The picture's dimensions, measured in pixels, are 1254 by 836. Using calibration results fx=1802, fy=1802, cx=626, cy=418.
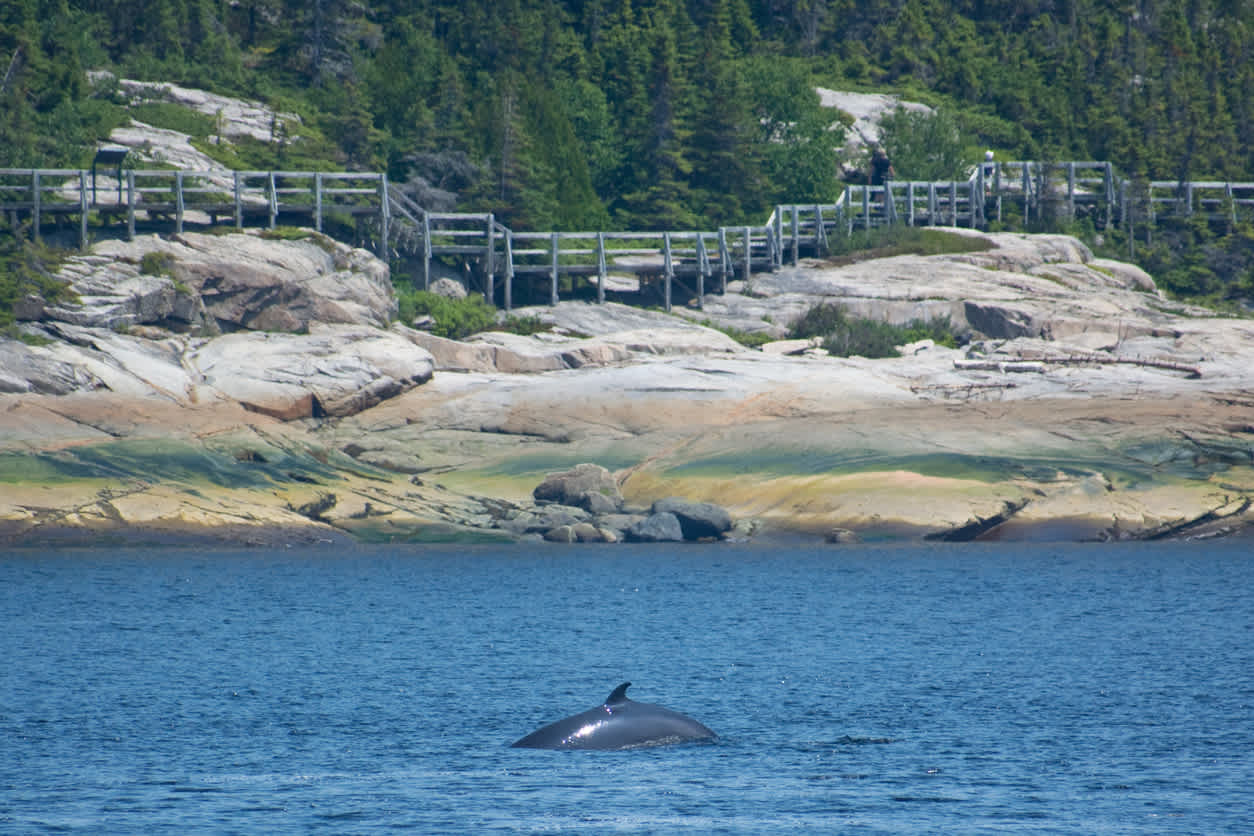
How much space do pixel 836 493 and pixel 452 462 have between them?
932cm

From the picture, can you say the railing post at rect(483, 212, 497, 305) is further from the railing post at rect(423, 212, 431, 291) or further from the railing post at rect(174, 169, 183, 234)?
the railing post at rect(174, 169, 183, 234)

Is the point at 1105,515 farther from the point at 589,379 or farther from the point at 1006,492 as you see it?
the point at 589,379

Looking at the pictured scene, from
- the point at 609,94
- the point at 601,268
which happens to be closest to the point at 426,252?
the point at 601,268

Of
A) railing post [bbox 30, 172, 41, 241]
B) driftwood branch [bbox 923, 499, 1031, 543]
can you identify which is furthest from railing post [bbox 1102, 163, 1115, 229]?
railing post [bbox 30, 172, 41, 241]

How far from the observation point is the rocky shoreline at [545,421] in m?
40.8

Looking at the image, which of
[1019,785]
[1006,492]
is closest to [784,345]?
[1006,492]

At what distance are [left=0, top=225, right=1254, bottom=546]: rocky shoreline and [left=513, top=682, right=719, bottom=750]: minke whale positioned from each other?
21057 mm

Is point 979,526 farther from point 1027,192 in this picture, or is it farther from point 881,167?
point 1027,192

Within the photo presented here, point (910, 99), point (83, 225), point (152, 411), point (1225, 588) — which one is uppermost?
point (910, 99)

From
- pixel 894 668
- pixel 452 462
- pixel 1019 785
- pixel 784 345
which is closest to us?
pixel 1019 785

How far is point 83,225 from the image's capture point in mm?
45938

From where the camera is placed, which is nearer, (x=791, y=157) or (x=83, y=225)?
(x=83, y=225)

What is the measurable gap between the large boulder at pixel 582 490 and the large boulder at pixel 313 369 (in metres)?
5.16

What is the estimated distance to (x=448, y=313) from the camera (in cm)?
4894
